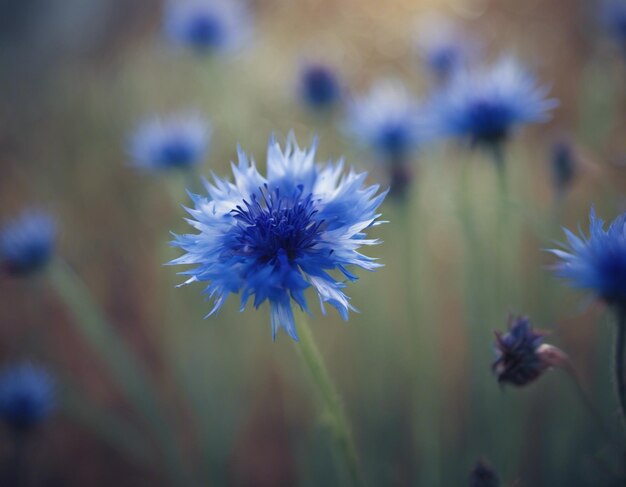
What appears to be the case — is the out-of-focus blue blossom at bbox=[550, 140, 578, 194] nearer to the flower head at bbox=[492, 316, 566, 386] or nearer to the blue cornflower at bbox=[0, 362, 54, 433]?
the flower head at bbox=[492, 316, 566, 386]

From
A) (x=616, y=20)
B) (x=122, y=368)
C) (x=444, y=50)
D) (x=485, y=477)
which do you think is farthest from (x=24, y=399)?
(x=616, y=20)

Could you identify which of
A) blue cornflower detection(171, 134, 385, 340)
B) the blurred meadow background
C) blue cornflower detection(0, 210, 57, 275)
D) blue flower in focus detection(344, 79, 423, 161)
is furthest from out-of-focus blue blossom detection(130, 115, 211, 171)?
blue cornflower detection(171, 134, 385, 340)

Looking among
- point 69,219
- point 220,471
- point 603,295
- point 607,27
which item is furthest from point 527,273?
point 69,219

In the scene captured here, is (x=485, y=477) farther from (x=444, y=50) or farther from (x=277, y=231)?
(x=444, y=50)

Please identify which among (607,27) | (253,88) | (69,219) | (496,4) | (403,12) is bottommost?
(607,27)

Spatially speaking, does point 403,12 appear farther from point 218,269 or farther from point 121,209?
point 218,269

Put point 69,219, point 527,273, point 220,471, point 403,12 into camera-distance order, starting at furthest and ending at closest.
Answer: point 403,12 → point 69,219 → point 527,273 → point 220,471
